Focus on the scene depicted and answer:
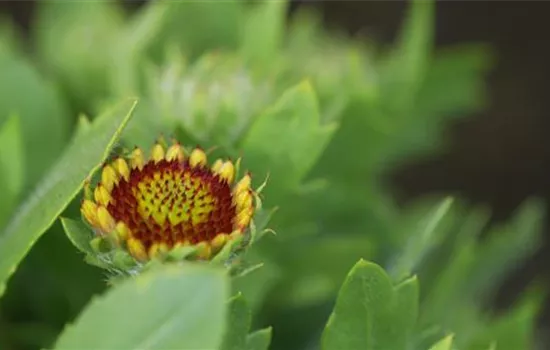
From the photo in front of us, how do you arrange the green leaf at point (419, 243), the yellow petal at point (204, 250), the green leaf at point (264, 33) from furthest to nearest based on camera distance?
the green leaf at point (264, 33) → the green leaf at point (419, 243) → the yellow petal at point (204, 250)

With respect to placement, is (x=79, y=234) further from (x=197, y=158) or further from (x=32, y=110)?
(x=32, y=110)

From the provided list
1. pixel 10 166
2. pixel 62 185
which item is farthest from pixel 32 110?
pixel 62 185

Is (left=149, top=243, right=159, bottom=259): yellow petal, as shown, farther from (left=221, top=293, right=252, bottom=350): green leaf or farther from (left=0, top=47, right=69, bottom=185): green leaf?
(left=0, top=47, right=69, bottom=185): green leaf

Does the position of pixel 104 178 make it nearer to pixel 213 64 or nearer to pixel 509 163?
pixel 213 64

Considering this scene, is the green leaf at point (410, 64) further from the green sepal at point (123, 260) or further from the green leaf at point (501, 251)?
the green sepal at point (123, 260)

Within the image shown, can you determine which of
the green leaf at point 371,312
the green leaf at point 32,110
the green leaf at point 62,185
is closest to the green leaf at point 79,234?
the green leaf at point 62,185

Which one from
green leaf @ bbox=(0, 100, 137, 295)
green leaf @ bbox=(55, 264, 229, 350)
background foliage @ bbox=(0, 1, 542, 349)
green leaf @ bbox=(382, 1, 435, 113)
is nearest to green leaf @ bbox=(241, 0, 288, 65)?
background foliage @ bbox=(0, 1, 542, 349)
